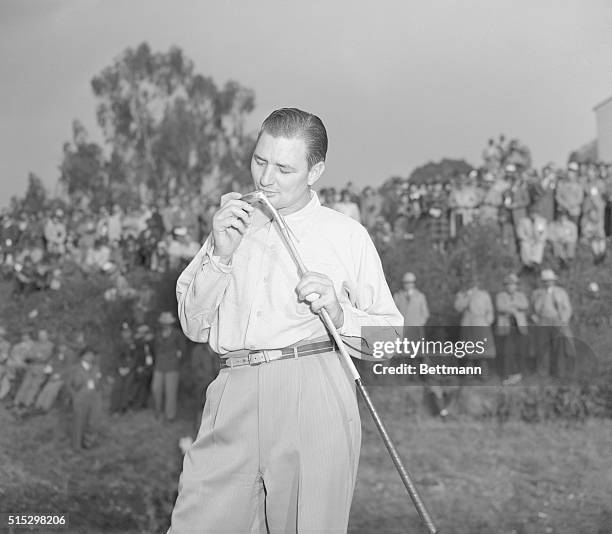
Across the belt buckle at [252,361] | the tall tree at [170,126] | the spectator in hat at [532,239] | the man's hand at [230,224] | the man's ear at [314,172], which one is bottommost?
the belt buckle at [252,361]

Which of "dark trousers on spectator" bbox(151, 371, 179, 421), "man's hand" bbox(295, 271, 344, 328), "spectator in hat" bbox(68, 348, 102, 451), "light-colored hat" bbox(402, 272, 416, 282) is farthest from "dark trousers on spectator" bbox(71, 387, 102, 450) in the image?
"man's hand" bbox(295, 271, 344, 328)

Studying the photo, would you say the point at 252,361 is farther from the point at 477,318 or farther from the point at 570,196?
the point at 570,196

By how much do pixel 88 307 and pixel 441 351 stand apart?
2.79 meters

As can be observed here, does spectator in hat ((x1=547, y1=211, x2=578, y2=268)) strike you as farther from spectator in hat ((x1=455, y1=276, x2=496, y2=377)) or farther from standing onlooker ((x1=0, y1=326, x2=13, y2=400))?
standing onlooker ((x1=0, y1=326, x2=13, y2=400))

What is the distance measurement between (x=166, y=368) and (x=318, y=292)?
5.08m

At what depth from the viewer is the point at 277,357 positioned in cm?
209

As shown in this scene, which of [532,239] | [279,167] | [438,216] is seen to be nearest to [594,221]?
[532,239]

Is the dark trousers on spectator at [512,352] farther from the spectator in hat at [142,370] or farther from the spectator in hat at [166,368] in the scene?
the spectator in hat at [142,370]

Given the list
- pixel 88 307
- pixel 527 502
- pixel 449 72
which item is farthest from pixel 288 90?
pixel 527 502

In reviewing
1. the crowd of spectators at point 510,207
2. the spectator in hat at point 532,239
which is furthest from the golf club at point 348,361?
the spectator in hat at point 532,239

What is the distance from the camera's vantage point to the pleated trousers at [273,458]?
6.68 ft

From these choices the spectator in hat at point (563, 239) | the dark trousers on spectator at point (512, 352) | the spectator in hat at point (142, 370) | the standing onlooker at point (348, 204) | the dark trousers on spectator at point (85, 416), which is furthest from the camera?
the spectator in hat at point (563, 239)

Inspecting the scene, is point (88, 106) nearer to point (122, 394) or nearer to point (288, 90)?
point (288, 90)

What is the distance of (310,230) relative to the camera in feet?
7.18
